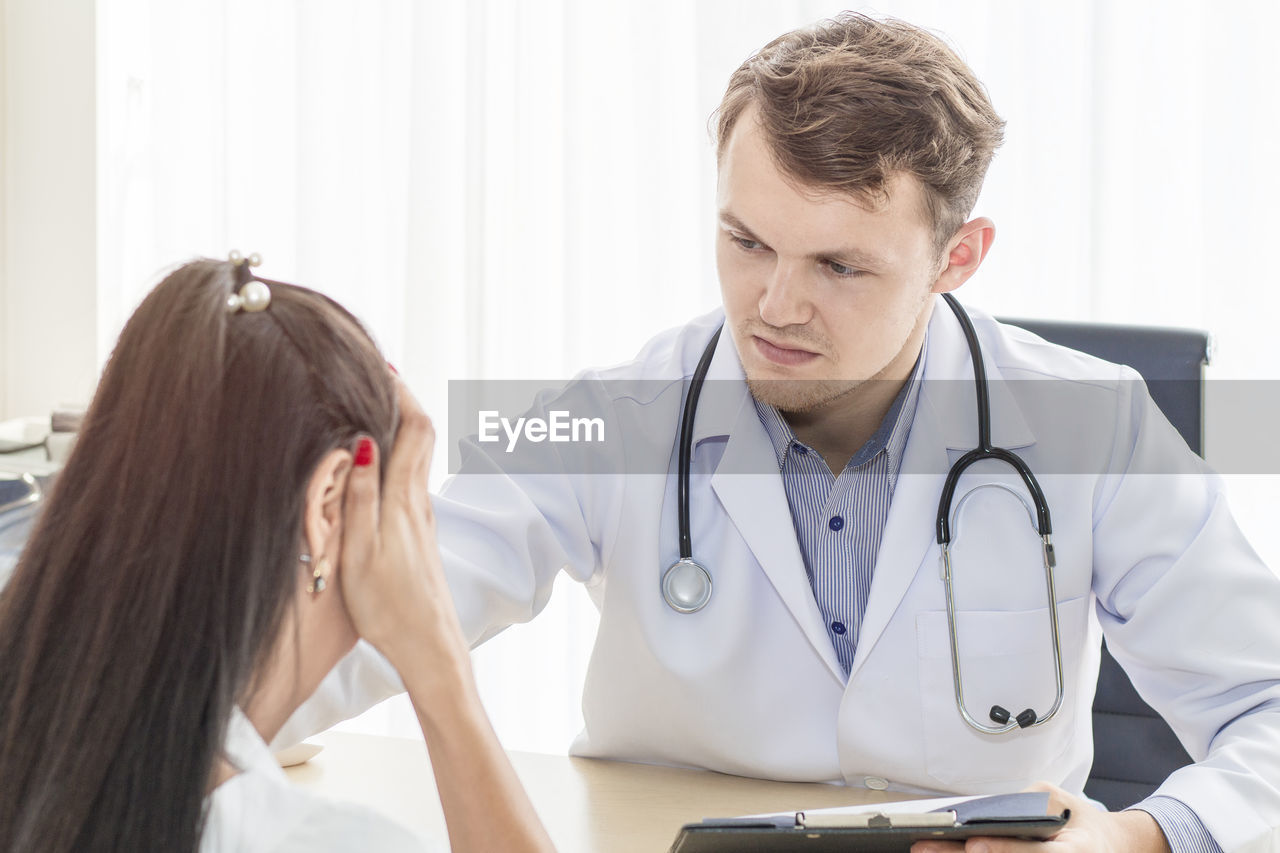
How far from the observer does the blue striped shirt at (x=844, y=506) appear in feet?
4.28

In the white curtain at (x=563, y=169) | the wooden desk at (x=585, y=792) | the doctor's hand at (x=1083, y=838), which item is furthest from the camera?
the white curtain at (x=563, y=169)

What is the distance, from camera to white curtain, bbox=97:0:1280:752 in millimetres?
Answer: 1862

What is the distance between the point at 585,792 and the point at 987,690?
448 mm

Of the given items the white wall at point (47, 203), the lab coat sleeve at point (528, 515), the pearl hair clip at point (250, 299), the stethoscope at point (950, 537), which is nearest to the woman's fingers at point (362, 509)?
the pearl hair clip at point (250, 299)

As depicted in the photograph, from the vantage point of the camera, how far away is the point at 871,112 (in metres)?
1.23

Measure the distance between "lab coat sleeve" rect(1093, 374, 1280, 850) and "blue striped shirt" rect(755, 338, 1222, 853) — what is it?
0.24 m

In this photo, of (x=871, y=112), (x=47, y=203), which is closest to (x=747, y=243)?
(x=871, y=112)

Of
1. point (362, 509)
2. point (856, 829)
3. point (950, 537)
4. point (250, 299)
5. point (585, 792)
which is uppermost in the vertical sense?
point (250, 299)

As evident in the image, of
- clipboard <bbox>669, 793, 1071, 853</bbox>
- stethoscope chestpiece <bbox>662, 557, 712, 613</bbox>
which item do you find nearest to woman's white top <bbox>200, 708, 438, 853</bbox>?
clipboard <bbox>669, 793, 1071, 853</bbox>

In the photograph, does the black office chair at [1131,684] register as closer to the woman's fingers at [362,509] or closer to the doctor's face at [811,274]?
the doctor's face at [811,274]

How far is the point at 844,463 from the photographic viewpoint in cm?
143

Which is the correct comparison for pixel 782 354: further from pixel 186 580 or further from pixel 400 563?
pixel 186 580

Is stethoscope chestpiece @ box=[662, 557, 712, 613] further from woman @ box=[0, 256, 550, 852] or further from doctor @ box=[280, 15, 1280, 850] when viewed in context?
woman @ box=[0, 256, 550, 852]

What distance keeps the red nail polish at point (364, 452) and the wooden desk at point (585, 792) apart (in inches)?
16.9
